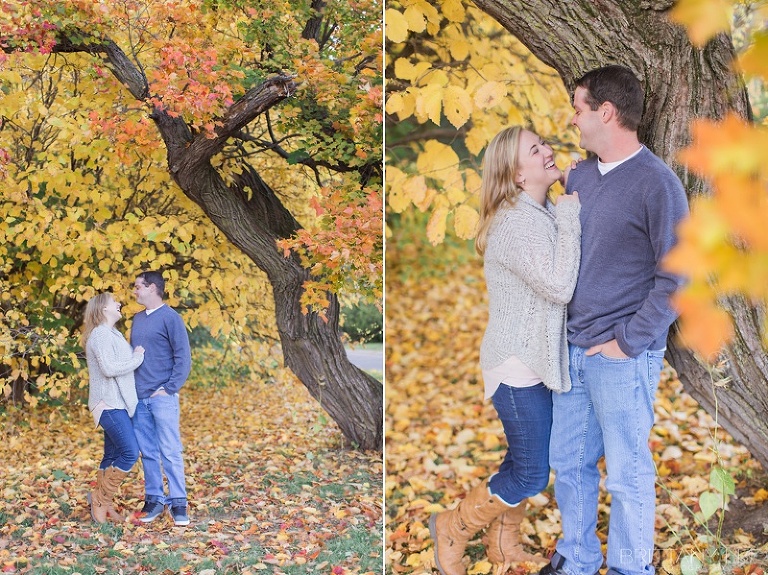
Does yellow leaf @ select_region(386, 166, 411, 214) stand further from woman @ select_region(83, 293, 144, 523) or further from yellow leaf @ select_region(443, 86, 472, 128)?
woman @ select_region(83, 293, 144, 523)

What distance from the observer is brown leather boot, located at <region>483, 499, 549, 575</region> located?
260 cm

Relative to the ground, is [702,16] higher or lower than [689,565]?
higher

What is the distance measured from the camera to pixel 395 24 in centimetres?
254

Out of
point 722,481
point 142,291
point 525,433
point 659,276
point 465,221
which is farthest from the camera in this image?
point 142,291

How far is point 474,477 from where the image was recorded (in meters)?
3.35

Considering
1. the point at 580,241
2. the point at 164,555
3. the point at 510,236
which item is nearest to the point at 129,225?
the point at 164,555

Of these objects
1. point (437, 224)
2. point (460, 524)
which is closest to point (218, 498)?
point (460, 524)

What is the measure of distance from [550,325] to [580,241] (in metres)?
0.27

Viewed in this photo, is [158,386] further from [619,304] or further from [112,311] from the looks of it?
[619,304]

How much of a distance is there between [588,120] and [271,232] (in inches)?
56.2

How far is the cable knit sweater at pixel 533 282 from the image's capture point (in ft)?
6.91

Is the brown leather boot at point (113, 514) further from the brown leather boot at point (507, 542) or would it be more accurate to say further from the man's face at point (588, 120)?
the man's face at point (588, 120)

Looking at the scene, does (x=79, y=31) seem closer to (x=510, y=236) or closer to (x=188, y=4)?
(x=188, y=4)

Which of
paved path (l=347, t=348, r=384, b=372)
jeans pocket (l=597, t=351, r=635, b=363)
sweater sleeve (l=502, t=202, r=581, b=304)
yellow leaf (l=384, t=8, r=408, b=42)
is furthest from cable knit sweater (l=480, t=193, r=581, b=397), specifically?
paved path (l=347, t=348, r=384, b=372)
